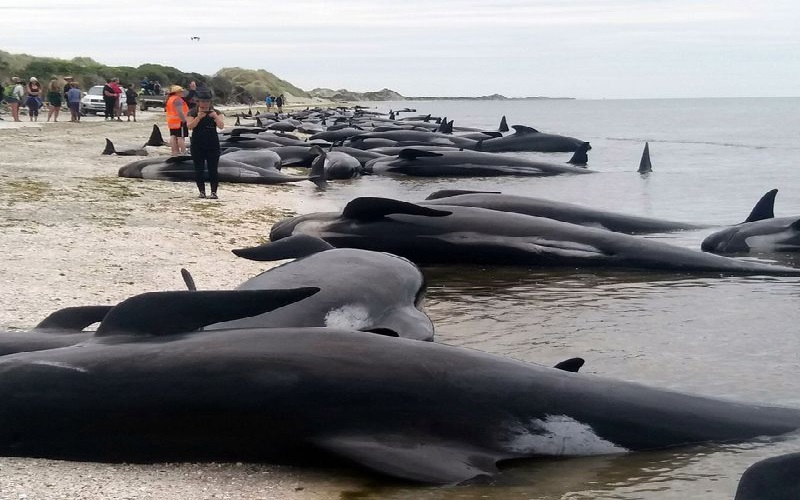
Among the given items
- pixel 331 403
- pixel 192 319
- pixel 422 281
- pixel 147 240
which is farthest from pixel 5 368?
pixel 147 240

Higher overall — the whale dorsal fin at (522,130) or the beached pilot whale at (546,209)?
the whale dorsal fin at (522,130)

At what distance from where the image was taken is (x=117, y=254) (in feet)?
28.5

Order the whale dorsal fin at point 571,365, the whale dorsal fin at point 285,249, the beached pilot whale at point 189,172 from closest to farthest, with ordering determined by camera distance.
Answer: the whale dorsal fin at point 571,365
the whale dorsal fin at point 285,249
the beached pilot whale at point 189,172

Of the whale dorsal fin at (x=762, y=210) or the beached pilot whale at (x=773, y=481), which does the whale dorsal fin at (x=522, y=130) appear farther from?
the beached pilot whale at (x=773, y=481)

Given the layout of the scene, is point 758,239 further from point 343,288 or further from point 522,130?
point 522,130

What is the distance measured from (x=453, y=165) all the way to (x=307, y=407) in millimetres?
15573

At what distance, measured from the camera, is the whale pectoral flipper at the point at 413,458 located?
12.9 feet

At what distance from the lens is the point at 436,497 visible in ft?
12.9

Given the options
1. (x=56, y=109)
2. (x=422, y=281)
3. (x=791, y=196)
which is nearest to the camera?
(x=422, y=281)

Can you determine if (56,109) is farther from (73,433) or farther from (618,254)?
(73,433)

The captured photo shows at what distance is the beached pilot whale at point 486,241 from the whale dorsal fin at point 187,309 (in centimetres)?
436

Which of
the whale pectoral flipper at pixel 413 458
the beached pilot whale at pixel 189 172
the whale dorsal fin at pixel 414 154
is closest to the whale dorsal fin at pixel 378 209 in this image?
the whale pectoral flipper at pixel 413 458

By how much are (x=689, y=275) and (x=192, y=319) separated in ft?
19.3

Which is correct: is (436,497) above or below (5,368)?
below
